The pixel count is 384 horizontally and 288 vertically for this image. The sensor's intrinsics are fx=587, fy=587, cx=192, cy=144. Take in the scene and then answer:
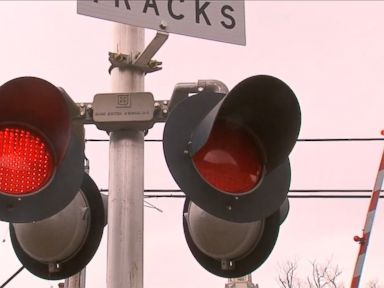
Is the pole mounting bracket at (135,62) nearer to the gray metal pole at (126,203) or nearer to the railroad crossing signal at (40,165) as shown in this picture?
the gray metal pole at (126,203)

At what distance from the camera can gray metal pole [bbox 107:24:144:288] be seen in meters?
2.13

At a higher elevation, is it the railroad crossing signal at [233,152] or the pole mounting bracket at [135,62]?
the pole mounting bracket at [135,62]

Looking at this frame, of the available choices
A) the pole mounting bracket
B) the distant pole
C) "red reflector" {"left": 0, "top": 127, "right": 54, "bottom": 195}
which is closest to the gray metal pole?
the pole mounting bracket

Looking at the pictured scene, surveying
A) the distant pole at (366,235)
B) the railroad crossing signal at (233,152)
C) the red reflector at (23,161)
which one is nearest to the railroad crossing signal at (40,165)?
the red reflector at (23,161)

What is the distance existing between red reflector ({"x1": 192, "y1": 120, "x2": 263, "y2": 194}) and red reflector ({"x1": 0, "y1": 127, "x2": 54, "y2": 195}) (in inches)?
20.1

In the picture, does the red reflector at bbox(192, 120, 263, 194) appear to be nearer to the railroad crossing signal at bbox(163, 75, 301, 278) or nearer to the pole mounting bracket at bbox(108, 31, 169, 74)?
the railroad crossing signal at bbox(163, 75, 301, 278)

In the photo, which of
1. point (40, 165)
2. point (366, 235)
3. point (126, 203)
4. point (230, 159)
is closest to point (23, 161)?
point (40, 165)

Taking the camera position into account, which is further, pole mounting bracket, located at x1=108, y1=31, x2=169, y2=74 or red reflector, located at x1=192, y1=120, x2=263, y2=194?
pole mounting bracket, located at x1=108, y1=31, x2=169, y2=74

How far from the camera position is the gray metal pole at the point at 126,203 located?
2131mm

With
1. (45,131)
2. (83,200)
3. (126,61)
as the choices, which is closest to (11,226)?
(83,200)

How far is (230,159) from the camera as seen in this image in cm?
186

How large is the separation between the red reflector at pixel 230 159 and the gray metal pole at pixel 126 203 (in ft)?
1.53

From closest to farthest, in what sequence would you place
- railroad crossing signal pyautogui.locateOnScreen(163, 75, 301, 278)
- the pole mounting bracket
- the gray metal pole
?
1. railroad crossing signal pyautogui.locateOnScreen(163, 75, 301, 278)
2. the gray metal pole
3. the pole mounting bracket

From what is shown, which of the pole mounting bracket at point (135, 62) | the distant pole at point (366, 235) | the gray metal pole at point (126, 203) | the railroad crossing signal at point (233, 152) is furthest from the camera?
the distant pole at point (366, 235)
